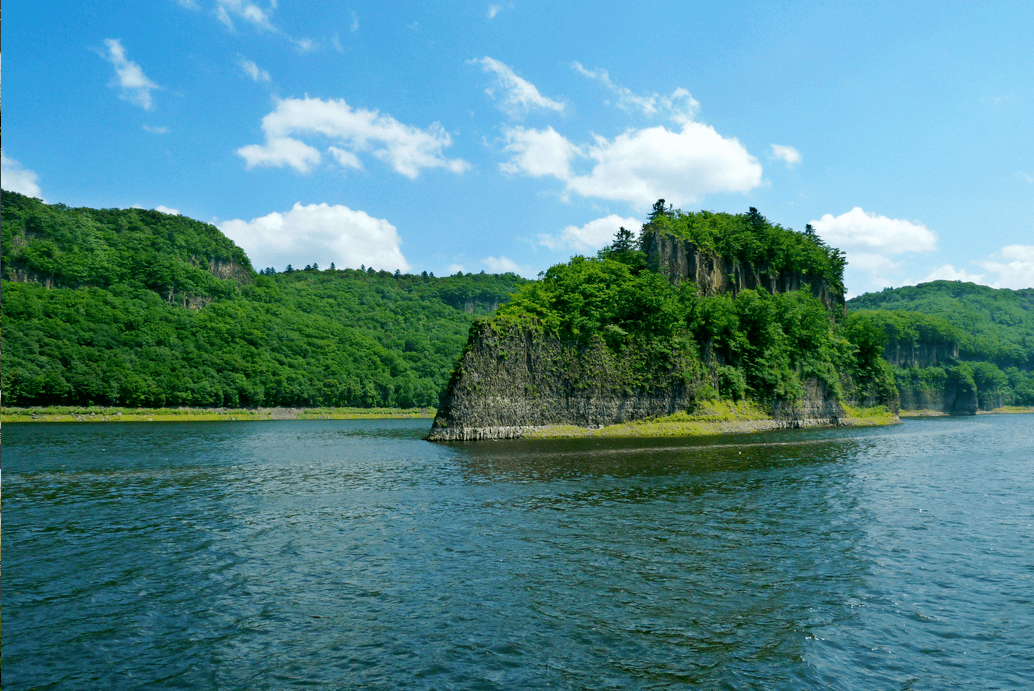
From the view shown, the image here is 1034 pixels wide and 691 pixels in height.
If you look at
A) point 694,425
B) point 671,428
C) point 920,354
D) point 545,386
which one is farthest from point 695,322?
point 920,354

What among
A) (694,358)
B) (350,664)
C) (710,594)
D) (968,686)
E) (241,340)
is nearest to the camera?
(968,686)

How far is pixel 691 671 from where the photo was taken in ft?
40.0

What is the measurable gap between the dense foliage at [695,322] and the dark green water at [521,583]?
42.5m

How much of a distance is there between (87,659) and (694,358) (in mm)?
77965

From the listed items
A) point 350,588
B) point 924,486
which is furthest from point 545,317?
point 350,588

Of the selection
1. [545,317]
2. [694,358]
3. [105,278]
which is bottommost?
[694,358]

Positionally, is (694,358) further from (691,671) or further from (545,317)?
(691,671)

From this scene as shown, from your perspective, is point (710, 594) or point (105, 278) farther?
point (105, 278)

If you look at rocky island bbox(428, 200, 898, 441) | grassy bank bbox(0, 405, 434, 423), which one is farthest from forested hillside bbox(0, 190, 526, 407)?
rocky island bbox(428, 200, 898, 441)

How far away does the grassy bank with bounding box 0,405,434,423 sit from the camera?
105 meters

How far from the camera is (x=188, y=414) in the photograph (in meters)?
128

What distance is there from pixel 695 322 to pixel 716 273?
25.4 meters

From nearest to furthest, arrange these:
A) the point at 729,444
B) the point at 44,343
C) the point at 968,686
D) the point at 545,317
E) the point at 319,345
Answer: the point at 968,686, the point at 729,444, the point at 545,317, the point at 44,343, the point at 319,345

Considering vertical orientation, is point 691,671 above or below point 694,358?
below
